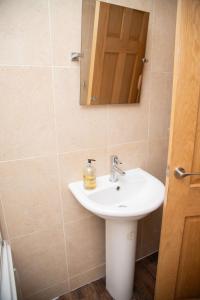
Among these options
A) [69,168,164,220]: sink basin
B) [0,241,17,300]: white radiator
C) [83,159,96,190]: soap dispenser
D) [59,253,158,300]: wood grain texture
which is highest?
[83,159,96,190]: soap dispenser

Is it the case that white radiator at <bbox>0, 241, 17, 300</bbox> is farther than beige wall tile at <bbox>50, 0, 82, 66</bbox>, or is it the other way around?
beige wall tile at <bbox>50, 0, 82, 66</bbox>

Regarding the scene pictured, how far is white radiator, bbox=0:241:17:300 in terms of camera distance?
0.79 metres

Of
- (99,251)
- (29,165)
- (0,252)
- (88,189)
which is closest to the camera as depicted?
(0,252)

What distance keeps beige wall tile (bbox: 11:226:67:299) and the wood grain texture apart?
225mm

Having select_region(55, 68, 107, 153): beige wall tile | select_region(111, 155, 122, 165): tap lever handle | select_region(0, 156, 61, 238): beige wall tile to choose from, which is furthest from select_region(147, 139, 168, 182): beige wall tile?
select_region(0, 156, 61, 238): beige wall tile

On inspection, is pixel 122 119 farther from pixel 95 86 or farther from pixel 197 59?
pixel 197 59

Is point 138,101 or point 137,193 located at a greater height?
point 138,101

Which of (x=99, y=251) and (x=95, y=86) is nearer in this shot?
(x=95, y=86)

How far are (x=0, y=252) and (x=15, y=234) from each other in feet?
0.57

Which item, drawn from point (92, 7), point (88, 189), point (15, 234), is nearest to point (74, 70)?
point (92, 7)

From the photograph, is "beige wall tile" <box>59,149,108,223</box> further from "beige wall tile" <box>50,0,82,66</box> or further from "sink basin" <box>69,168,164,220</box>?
"beige wall tile" <box>50,0,82,66</box>

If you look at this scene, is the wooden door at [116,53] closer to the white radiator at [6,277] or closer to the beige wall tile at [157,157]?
the beige wall tile at [157,157]

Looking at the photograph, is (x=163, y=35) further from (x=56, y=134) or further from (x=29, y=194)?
(x=29, y=194)

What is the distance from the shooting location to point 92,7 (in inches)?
40.1
